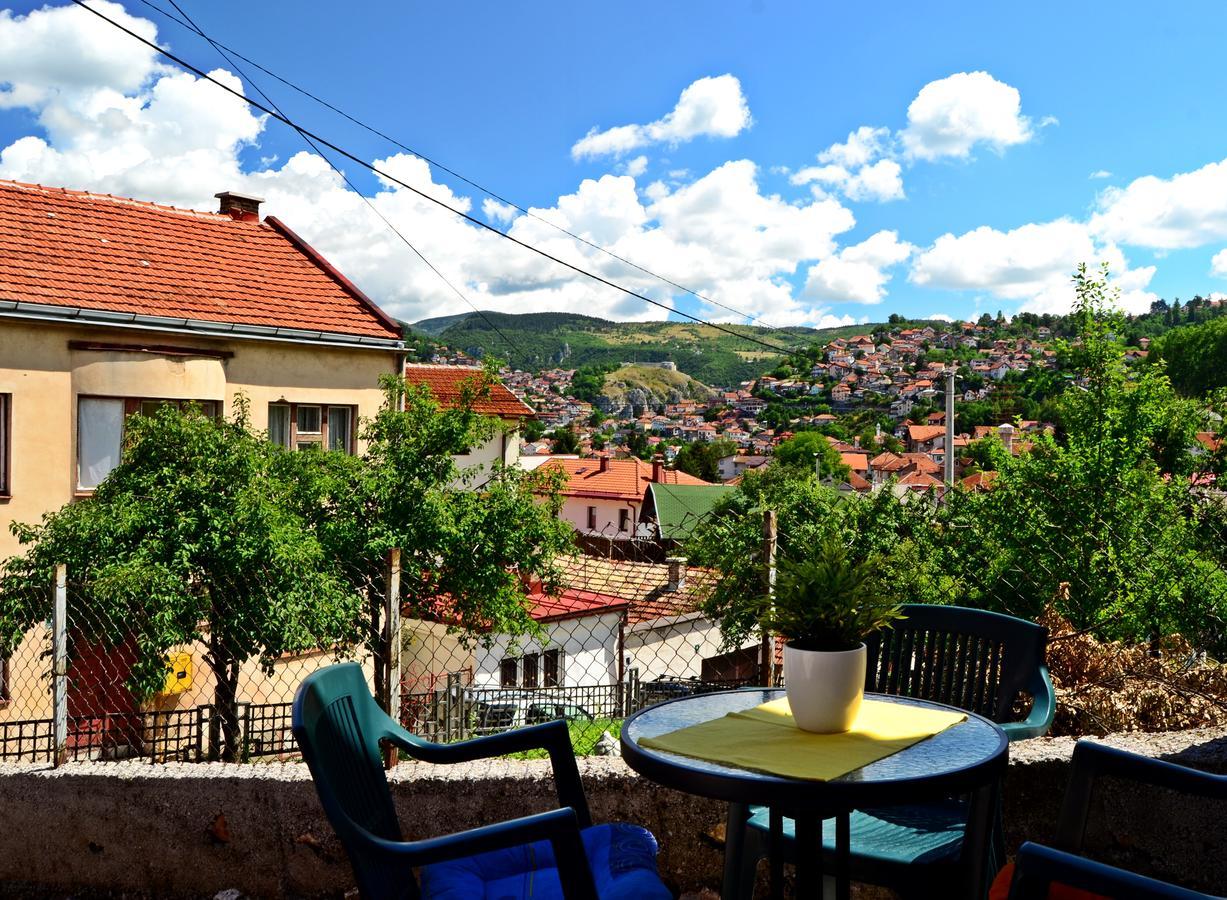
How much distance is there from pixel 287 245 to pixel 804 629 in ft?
57.9

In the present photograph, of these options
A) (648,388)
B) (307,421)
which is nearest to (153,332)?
(307,421)

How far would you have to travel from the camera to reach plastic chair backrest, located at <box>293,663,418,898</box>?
1.79 metres

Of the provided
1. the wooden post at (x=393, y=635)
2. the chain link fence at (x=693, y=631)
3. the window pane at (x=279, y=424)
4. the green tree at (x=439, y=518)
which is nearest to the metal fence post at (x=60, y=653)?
the chain link fence at (x=693, y=631)

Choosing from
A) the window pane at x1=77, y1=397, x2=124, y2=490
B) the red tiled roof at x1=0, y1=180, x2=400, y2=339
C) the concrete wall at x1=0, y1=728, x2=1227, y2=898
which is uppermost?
the red tiled roof at x1=0, y1=180, x2=400, y2=339

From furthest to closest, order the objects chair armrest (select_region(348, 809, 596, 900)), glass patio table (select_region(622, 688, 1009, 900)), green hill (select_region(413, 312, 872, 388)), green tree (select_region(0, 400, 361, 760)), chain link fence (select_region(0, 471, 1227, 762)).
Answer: green hill (select_region(413, 312, 872, 388)) < green tree (select_region(0, 400, 361, 760)) < chain link fence (select_region(0, 471, 1227, 762)) < glass patio table (select_region(622, 688, 1009, 900)) < chair armrest (select_region(348, 809, 596, 900))

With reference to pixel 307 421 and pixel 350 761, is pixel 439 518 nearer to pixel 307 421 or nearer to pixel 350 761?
pixel 307 421

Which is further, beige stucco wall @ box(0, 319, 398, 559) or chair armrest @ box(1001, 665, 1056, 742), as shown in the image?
beige stucco wall @ box(0, 319, 398, 559)

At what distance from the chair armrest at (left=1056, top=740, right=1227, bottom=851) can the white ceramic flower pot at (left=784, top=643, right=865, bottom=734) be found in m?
0.48

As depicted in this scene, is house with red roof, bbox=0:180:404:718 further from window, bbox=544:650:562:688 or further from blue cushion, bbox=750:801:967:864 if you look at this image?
blue cushion, bbox=750:801:967:864

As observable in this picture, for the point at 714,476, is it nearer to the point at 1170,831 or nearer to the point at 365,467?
the point at 365,467

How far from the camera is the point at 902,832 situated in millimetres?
2281

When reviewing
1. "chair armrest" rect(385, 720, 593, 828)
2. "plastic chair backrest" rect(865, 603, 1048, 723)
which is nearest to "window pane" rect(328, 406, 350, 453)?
"plastic chair backrest" rect(865, 603, 1048, 723)

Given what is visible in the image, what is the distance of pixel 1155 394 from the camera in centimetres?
1583

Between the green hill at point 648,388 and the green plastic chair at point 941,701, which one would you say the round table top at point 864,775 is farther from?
the green hill at point 648,388
